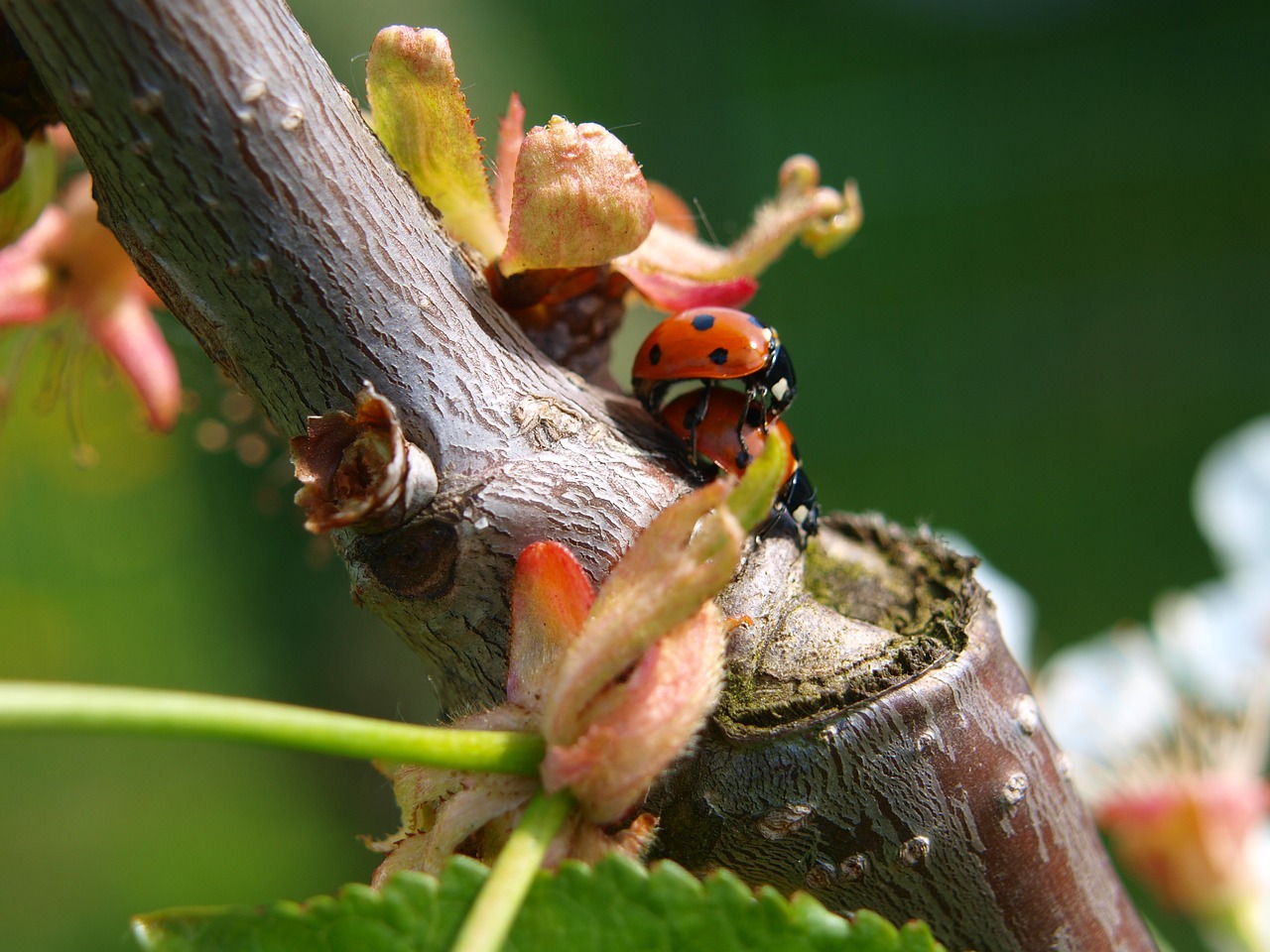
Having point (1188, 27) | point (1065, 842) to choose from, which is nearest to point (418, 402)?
point (1065, 842)

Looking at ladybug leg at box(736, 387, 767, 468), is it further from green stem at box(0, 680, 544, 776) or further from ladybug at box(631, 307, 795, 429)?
green stem at box(0, 680, 544, 776)

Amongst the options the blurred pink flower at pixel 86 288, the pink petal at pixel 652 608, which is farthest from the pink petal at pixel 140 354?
the pink petal at pixel 652 608

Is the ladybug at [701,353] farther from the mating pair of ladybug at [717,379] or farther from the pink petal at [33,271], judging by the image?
the pink petal at [33,271]

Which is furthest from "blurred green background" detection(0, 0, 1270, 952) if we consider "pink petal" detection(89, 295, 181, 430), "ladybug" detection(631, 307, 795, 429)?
"ladybug" detection(631, 307, 795, 429)

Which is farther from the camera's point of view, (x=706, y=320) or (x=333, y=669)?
(x=333, y=669)

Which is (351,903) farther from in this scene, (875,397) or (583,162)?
(875,397)

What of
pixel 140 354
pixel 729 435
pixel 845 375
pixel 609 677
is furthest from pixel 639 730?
pixel 845 375

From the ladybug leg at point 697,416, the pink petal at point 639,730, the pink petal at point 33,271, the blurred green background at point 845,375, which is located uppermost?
the pink petal at point 33,271
